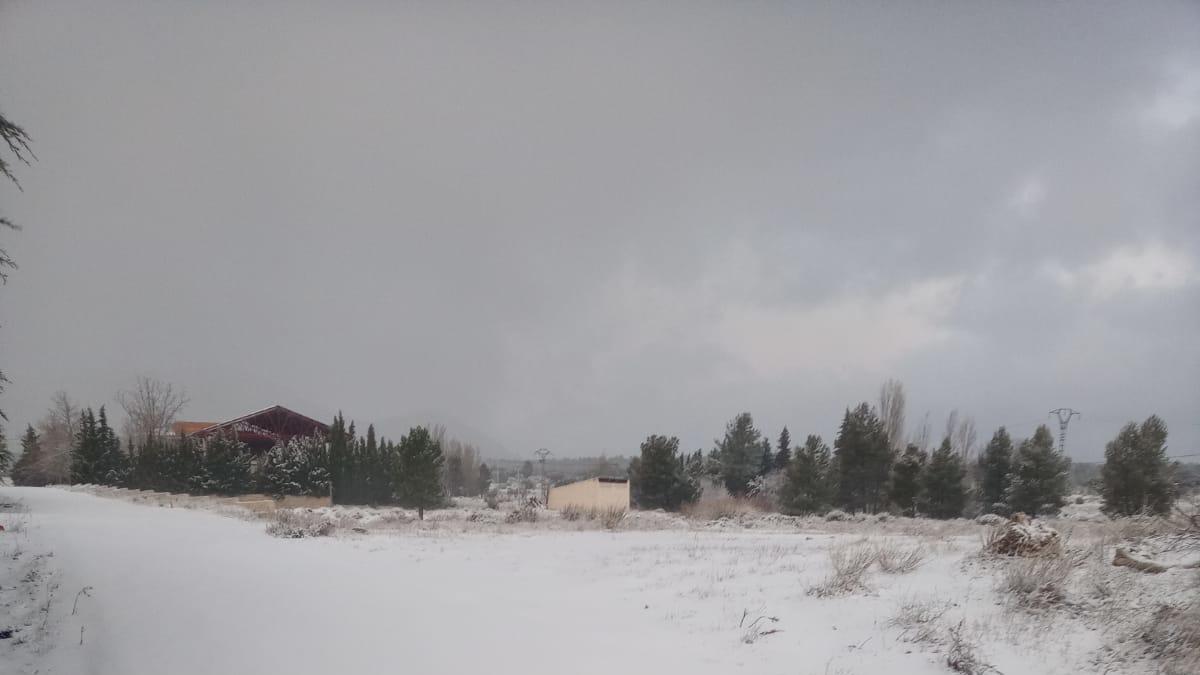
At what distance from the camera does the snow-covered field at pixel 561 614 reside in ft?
15.3

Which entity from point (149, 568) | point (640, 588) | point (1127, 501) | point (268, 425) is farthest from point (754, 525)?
point (268, 425)

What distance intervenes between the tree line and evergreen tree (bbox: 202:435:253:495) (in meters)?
24.2

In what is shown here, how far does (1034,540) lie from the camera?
6.98 m

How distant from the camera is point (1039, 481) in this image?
24.0 metres

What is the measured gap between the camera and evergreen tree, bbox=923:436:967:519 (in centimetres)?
2630

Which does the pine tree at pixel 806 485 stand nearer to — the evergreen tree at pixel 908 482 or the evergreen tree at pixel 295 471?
the evergreen tree at pixel 908 482

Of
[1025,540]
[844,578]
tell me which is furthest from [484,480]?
[1025,540]

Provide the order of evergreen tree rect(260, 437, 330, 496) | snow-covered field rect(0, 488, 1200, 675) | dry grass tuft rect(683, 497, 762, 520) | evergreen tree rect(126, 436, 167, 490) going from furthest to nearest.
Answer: evergreen tree rect(126, 436, 167, 490), evergreen tree rect(260, 437, 330, 496), dry grass tuft rect(683, 497, 762, 520), snow-covered field rect(0, 488, 1200, 675)

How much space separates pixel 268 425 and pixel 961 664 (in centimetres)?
4320

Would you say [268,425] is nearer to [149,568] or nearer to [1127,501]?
[149,568]

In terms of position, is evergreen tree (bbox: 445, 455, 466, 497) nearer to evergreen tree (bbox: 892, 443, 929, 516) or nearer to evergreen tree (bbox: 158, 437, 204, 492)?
evergreen tree (bbox: 158, 437, 204, 492)

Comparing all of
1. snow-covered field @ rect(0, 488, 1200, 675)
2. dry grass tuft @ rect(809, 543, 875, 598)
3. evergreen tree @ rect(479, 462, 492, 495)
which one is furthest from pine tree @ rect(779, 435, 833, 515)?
evergreen tree @ rect(479, 462, 492, 495)

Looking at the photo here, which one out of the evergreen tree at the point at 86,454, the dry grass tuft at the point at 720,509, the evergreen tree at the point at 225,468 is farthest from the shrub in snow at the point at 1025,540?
the evergreen tree at the point at 86,454

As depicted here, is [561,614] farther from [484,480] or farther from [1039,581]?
[484,480]
